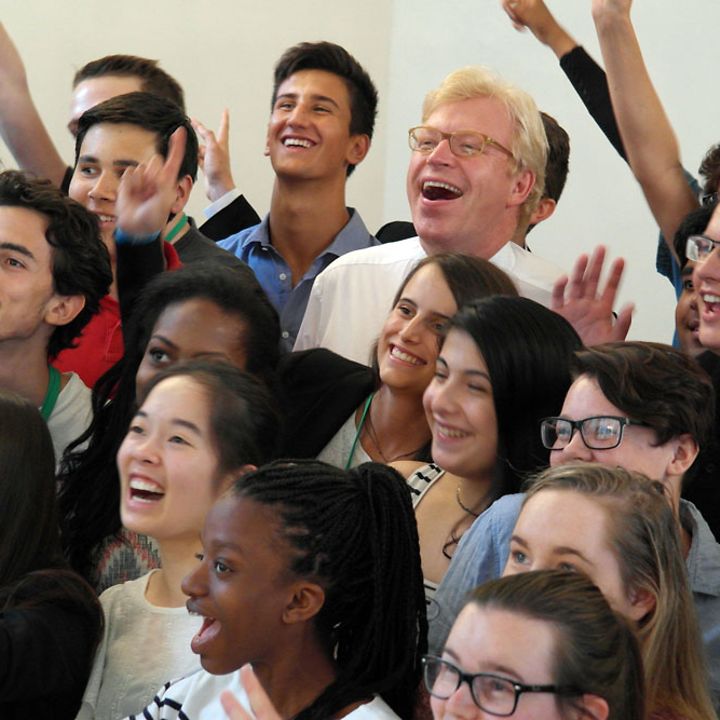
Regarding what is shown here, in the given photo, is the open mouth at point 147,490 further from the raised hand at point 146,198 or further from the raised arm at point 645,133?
the raised arm at point 645,133

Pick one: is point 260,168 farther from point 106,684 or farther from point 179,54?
point 106,684

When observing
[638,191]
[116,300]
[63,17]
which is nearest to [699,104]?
[638,191]

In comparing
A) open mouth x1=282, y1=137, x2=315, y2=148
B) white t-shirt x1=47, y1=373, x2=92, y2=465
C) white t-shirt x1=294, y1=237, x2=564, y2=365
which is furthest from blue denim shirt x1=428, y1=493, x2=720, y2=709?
open mouth x1=282, y1=137, x2=315, y2=148

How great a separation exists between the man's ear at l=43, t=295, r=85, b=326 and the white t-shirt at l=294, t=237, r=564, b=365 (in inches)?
20.7

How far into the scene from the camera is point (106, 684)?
202 cm

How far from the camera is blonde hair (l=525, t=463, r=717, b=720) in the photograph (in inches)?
64.2

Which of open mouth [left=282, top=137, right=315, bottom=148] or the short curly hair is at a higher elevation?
open mouth [left=282, top=137, right=315, bottom=148]

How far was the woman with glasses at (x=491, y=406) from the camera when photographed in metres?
2.13

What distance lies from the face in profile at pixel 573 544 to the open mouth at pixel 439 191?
52.6 inches

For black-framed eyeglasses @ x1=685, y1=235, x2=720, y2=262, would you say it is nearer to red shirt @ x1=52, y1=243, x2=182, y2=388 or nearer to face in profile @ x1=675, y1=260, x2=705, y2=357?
face in profile @ x1=675, y1=260, x2=705, y2=357

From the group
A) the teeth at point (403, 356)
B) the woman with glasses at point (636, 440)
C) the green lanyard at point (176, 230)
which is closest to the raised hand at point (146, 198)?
the green lanyard at point (176, 230)

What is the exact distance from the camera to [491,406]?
214cm

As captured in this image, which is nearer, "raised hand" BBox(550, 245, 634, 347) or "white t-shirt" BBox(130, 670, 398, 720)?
"white t-shirt" BBox(130, 670, 398, 720)

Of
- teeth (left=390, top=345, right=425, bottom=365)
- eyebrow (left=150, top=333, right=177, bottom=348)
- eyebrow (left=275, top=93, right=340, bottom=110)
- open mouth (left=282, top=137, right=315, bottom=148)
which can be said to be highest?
eyebrow (left=275, top=93, right=340, bottom=110)
